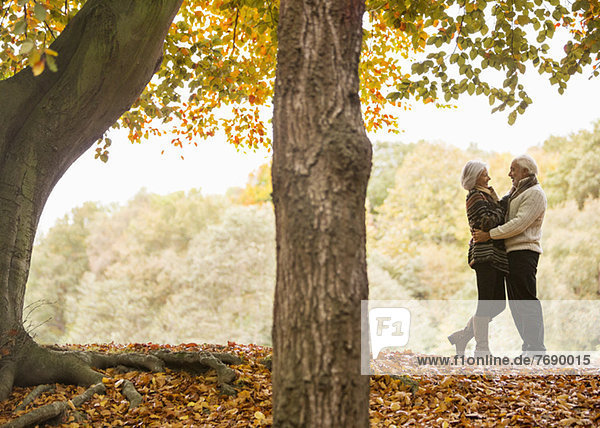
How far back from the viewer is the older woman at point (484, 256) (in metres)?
4.56

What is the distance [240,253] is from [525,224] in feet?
42.9

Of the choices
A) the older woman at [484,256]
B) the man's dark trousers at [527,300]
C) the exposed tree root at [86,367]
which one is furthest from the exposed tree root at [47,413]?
the man's dark trousers at [527,300]

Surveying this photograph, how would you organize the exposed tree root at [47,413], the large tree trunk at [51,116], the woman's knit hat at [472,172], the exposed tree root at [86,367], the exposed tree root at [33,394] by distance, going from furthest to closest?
1. the woman's knit hat at [472,172]
2. the large tree trunk at [51,116]
3. the exposed tree root at [86,367]
4. the exposed tree root at [33,394]
5. the exposed tree root at [47,413]

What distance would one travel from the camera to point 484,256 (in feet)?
15.1

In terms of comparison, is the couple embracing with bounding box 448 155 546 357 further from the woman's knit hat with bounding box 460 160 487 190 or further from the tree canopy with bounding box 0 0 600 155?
the tree canopy with bounding box 0 0 600 155

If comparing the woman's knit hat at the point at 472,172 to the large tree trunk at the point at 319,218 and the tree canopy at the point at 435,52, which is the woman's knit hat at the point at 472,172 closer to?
the tree canopy at the point at 435,52

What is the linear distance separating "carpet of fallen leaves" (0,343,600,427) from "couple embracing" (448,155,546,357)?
47cm

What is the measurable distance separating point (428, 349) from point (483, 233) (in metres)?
13.0

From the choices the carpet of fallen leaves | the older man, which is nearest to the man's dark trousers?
the older man

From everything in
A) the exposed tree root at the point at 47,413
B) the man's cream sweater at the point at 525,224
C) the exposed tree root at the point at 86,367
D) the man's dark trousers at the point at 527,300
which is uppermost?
the man's cream sweater at the point at 525,224

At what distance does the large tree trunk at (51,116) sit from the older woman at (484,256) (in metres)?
3.03

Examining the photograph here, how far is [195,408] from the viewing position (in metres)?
3.95

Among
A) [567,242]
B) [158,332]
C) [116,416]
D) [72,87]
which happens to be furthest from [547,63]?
[158,332]

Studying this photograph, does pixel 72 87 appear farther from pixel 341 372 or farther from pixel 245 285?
pixel 245 285
